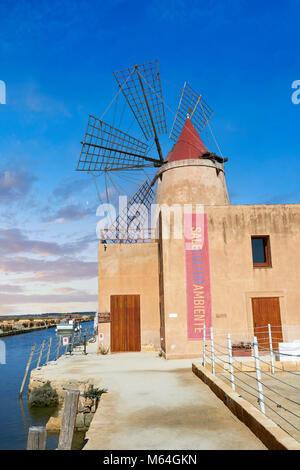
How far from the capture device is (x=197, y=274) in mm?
14227

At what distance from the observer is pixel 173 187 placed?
18.9 metres

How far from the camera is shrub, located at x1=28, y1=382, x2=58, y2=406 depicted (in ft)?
34.7

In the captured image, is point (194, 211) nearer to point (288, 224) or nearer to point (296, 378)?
point (288, 224)

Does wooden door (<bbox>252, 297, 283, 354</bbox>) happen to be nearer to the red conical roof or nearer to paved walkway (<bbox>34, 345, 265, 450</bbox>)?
paved walkway (<bbox>34, 345, 265, 450</bbox>)

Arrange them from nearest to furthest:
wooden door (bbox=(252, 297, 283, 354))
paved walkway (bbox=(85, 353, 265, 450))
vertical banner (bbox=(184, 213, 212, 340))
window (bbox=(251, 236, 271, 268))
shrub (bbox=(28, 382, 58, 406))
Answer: paved walkway (bbox=(85, 353, 265, 450)) < shrub (bbox=(28, 382, 58, 406)) < vertical banner (bbox=(184, 213, 212, 340)) < wooden door (bbox=(252, 297, 283, 354)) < window (bbox=(251, 236, 271, 268))

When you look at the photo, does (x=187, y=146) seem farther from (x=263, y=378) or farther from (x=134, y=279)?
(x=263, y=378)

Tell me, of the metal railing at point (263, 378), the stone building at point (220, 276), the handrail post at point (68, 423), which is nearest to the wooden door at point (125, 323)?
the stone building at point (220, 276)

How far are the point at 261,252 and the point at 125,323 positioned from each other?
21.8 feet

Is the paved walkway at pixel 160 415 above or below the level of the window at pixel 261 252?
below

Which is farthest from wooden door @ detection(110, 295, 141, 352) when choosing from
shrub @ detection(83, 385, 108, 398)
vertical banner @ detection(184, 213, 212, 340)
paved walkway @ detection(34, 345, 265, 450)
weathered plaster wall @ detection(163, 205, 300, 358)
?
shrub @ detection(83, 385, 108, 398)

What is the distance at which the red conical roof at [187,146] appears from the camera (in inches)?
771

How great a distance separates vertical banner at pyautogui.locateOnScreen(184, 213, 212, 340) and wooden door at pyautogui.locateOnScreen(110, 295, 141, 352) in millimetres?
3394

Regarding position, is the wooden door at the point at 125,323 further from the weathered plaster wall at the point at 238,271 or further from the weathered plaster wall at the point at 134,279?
the weathered plaster wall at the point at 238,271

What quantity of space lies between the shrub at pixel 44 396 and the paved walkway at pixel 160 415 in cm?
32
